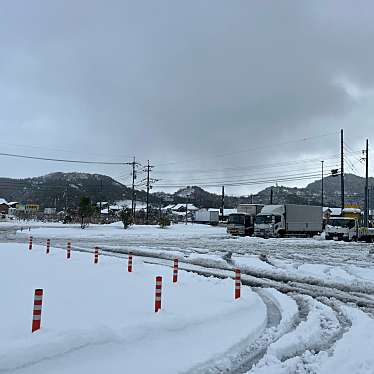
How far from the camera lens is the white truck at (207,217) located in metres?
91.7

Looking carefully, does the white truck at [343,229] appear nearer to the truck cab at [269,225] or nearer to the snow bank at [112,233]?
the truck cab at [269,225]

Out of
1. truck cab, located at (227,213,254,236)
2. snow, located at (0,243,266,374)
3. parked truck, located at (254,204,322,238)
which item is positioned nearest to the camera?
snow, located at (0,243,266,374)

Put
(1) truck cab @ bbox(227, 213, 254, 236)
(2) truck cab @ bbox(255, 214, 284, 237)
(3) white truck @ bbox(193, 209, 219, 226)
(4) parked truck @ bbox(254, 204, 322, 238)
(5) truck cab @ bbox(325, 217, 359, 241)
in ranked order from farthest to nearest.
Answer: (3) white truck @ bbox(193, 209, 219, 226)
(1) truck cab @ bbox(227, 213, 254, 236)
(4) parked truck @ bbox(254, 204, 322, 238)
(2) truck cab @ bbox(255, 214, 284, 237)
(5) truck cab @ bbox(325, 217, 359, 241)

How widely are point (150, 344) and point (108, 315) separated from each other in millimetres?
1754

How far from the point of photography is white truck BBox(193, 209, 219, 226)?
91688 mm

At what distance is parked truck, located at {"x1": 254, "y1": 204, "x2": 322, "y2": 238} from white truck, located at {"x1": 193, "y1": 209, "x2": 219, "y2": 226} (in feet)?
139

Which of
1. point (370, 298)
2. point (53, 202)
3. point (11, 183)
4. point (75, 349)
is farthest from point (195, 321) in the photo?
point (53, 202)

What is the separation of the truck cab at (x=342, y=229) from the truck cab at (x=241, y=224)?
30.8 ft

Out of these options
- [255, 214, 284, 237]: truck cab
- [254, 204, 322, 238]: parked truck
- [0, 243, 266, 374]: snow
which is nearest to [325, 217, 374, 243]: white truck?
[254, 204, 322, 238]: parked truck

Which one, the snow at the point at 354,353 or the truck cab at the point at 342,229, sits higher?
the truck cab at the point at 342,229

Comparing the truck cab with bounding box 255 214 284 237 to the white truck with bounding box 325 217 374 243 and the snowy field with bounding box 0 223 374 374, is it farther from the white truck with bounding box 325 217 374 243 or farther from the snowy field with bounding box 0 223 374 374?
the snowy field with bounding box 0 223 374 374

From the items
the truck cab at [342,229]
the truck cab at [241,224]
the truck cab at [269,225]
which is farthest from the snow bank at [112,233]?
the truck cab at [342,229]

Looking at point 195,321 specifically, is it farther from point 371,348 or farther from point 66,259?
point 66,259

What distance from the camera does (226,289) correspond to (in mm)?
13305
